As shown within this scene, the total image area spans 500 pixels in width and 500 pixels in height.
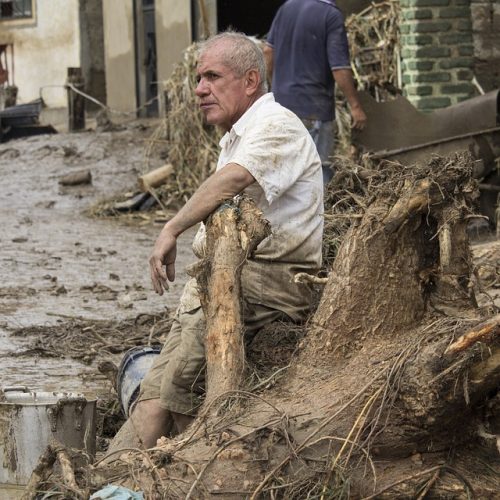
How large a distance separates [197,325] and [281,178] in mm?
645

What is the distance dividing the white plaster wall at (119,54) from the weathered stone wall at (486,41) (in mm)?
11525

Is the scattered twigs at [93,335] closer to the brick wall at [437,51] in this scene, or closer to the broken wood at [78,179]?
the brick wall at [437,51]

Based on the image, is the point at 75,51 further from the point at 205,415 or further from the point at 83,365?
the point at 205,415

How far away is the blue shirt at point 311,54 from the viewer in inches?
385

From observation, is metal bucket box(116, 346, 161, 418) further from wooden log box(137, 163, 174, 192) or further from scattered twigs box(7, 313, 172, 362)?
wooden log box(137, 163, 174, 192)

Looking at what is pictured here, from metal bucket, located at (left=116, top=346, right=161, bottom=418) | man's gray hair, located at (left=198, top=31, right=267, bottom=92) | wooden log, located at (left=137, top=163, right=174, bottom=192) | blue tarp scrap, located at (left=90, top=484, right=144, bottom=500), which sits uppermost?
man's gray hair, located at (left=198, top=31, right=267, bottom=92)

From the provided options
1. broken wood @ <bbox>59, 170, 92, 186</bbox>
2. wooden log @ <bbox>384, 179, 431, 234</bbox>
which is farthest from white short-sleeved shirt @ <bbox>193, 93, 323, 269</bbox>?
broken wood @ <bbox>59, 170, 92, 186</bbox>

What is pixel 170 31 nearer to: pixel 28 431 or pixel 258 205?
pixel 258 205

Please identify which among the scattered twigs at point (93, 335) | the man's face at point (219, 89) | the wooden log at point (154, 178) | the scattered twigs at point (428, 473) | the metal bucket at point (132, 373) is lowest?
the wooden log at point (154, 178)

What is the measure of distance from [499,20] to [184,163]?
12.0 ft

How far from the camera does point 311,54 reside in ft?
32.2

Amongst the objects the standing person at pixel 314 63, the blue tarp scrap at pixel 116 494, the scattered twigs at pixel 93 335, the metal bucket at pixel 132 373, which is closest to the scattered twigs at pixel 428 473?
the blue tarp scrap at pixel 116 494

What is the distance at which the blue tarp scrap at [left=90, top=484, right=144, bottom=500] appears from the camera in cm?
416

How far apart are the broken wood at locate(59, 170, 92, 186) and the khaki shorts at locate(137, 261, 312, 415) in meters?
10.4
